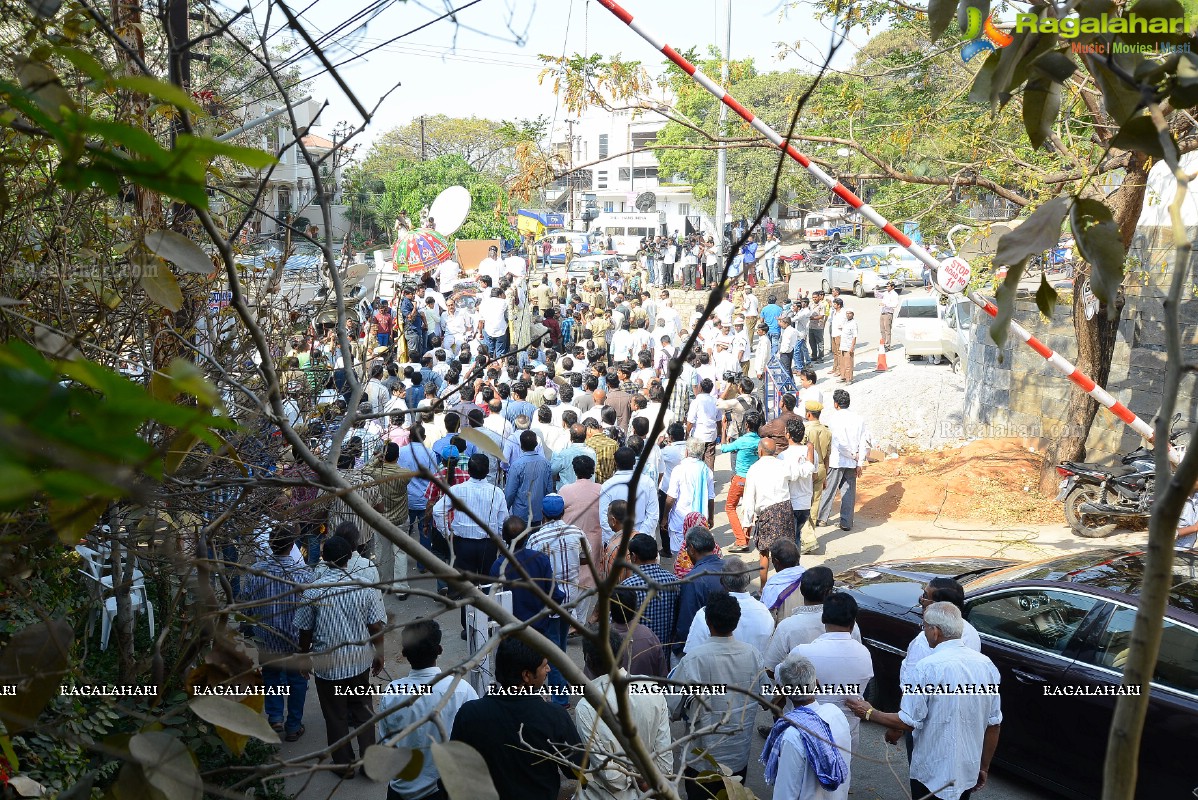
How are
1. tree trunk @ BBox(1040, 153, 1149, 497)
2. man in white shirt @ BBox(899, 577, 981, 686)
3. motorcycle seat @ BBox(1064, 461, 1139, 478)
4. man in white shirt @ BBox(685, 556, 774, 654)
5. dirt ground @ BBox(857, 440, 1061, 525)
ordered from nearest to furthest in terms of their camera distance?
man in white shirt @ BBox(899, 577, 981, 686) < man in white shirt @ BBox(685, 556, 774, 654) < tree trunk @ BBox(1040, 153, 1149, 497) < motorcycle seat @ BBox(1064, 461, 1139, 478) < dirt ground @ BBox(857, 440, 1061, 525)

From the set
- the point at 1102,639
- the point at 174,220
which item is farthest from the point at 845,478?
the point at 174,220

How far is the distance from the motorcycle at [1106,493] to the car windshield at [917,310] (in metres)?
12.3

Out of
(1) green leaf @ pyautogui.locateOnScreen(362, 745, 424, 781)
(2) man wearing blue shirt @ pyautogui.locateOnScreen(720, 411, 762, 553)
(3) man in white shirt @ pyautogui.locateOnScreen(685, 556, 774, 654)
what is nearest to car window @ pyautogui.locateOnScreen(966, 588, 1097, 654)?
(3) man in white shirt @ pyautogui.locateOnScreen(685, 556, 774, 654)

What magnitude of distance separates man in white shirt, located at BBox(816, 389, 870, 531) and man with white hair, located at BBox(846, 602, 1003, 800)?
534cm

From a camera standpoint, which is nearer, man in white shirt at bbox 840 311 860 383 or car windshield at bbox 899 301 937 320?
man in white shirt at bbox 840 311 860 383

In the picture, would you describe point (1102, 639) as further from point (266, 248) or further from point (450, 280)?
point (450, 280)

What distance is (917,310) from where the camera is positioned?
74.2 ft

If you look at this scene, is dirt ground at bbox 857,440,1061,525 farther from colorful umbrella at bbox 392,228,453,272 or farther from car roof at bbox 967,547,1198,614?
colorful umbrella at bbox 392,228,453,272

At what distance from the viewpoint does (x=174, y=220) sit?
4949 millimetres

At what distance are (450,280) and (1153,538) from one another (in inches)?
800

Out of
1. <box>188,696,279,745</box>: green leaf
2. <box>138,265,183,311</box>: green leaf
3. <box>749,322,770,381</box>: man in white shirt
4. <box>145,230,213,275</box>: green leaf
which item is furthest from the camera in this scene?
<box>749,322,770,381</box>: man in white shirt

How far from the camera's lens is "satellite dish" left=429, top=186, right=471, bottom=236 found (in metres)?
19.0

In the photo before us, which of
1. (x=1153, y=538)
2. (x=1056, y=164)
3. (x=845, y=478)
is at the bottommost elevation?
(x=845, y=478)

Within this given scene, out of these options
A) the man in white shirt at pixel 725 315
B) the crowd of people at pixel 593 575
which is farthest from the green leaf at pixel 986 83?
the man in white shirt at pixel 725 315
